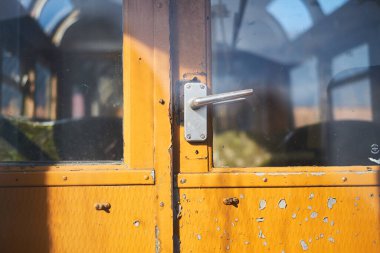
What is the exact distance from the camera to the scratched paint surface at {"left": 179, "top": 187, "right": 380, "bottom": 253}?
3.92 ft

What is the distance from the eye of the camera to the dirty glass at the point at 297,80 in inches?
58.7

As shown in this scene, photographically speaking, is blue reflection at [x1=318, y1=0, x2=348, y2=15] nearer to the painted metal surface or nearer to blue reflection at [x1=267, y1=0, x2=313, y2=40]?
blue reflection at [x1=267, y1=0, x2=313, y2=40]

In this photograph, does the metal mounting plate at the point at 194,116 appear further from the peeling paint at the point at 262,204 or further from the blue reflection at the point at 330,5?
the blue reflection at the point at 330,5

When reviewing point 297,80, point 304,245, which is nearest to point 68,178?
point 304,245

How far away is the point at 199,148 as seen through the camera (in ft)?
3.96

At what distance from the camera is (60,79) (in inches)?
90.8

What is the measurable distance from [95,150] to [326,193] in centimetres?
96

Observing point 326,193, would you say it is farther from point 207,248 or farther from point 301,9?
point 301,9

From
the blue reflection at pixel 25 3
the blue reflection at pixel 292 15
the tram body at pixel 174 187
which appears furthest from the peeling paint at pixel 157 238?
the blue reflection at pixel 292 15

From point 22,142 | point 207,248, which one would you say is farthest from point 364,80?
point 22,142

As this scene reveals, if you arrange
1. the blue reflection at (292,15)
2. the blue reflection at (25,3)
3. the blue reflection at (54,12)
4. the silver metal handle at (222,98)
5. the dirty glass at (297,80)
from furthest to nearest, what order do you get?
the blue reflection at (292,15) < the blue reflection at (54,12) < the blue reflection at (25,3) < the dirty glass at (297,80) < the silver metal handle at (222,98)

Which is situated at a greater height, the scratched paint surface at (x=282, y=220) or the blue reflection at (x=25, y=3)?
the blue reflection at (x=25, y=3)

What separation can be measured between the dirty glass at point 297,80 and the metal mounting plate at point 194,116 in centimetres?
11

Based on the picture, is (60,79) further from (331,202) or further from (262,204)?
(331,202)
